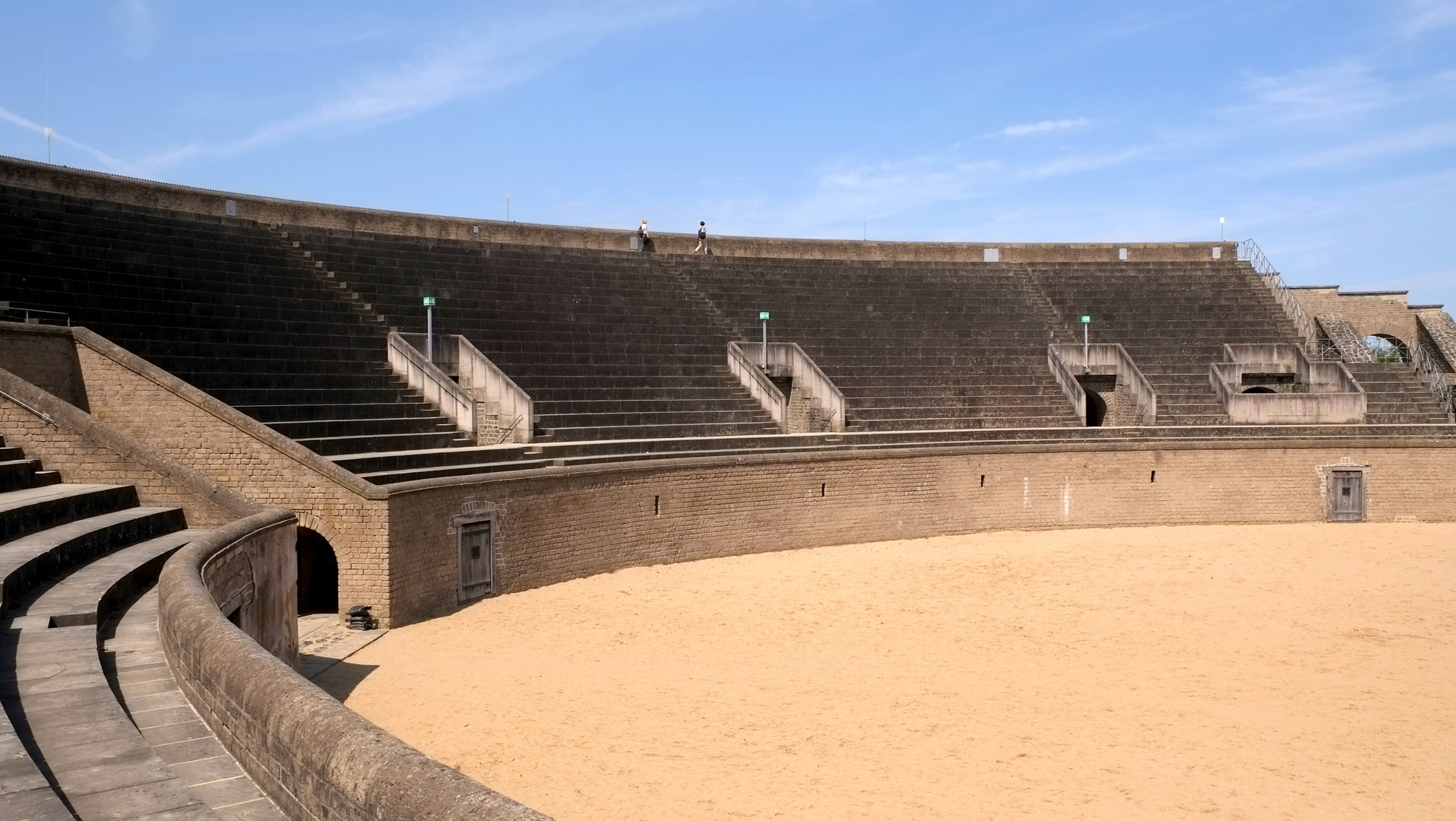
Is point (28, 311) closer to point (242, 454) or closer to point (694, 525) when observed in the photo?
point (242, 454)

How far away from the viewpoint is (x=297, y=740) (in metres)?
4.67

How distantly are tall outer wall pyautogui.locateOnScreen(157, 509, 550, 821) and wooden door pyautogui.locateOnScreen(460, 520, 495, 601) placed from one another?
322 inches

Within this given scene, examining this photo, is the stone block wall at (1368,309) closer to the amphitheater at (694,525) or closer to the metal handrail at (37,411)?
the amphitheater at (694,525)

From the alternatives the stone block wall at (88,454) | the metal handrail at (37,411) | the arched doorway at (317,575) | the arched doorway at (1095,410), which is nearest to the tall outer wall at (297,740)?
the stone block wall at (88,454)

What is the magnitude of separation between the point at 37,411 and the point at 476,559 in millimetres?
5838

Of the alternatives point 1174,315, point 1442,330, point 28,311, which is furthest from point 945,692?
point 1442,330

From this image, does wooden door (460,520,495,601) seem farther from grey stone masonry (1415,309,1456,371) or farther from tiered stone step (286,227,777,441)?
grey stone masonry (1415,309,1456,371)

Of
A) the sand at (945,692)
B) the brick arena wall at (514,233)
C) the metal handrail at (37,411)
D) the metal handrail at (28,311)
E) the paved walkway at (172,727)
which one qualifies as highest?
the brick arena wall at (514,233)

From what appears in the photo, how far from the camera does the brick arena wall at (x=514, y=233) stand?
20297 mm

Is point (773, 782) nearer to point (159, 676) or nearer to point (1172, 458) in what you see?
point (159, 676)

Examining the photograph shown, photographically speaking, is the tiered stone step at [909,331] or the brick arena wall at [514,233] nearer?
the brick arena wall at [514,233]

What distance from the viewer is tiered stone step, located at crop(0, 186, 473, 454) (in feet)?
53.5

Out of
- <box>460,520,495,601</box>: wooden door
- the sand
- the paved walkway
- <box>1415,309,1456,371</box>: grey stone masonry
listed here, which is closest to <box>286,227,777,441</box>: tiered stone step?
<box>460,520,495,601</box>: wooden door

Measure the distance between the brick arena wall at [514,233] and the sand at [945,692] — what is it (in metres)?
11.5
